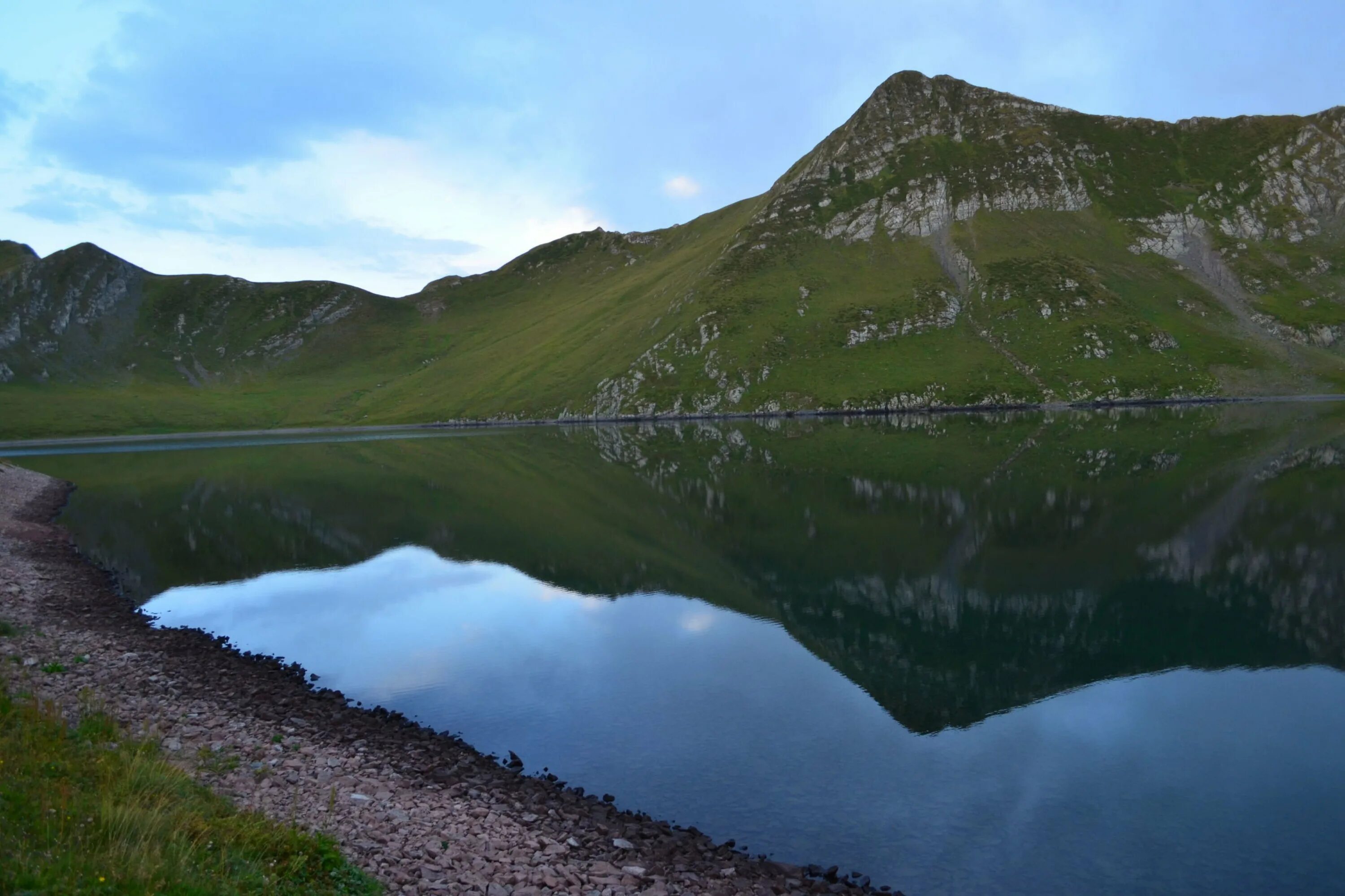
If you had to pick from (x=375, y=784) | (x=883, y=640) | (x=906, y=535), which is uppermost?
(x=906, y=535)

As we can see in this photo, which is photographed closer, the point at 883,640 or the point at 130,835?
the point at 130,835

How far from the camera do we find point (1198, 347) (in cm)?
18400

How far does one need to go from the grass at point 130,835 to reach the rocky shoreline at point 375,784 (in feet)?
4.52

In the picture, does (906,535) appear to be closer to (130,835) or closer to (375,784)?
(375,784)

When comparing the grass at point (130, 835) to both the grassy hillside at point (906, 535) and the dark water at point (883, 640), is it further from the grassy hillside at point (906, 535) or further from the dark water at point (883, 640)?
the grassy hillside at point (906, 535)

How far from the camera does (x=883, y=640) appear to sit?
108 ft

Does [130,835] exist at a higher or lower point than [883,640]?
lower

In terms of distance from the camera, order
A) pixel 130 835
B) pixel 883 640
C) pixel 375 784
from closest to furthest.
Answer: pixel 130 835, pixel 375 784, pixel 883 640

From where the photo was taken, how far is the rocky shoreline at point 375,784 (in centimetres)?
1512

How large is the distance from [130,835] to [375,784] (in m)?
7.32

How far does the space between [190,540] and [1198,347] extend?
206 meters

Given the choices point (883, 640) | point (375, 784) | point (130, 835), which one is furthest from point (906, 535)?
point (130, 835)

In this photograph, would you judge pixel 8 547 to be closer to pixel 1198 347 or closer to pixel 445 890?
pixel 445 890

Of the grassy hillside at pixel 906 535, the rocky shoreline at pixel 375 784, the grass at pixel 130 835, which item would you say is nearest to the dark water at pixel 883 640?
the grassy hillside at pixel 906 535
